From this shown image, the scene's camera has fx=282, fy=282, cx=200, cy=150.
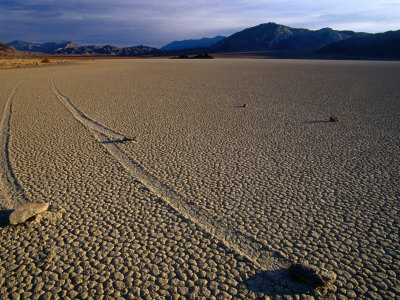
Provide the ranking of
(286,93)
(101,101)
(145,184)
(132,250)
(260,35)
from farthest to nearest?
(260,35) < (286,93) < (101,101) < (145,184) < (132,250)

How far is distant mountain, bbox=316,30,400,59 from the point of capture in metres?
69.5

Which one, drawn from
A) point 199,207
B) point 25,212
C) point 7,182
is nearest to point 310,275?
point 199,207

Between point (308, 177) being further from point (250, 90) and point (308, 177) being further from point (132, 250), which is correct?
point (250, 90)

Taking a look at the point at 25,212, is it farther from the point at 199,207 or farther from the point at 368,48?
the point at 368,48

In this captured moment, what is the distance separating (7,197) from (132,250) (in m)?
2.29

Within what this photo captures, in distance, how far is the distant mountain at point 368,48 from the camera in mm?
69519

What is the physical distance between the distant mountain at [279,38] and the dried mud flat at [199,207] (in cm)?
13934

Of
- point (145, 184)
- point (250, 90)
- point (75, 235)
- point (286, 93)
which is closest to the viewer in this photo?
point (75, 235)

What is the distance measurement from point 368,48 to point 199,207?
91504 millimetres

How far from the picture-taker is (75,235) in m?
3.12

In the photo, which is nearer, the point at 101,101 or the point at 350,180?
the point at 350,180

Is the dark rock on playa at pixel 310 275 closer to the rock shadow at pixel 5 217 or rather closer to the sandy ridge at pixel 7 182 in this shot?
the rock shadow at pixel 5 217

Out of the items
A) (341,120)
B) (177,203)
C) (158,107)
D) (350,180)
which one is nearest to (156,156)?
(177,203)

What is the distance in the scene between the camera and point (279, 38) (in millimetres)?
156875
